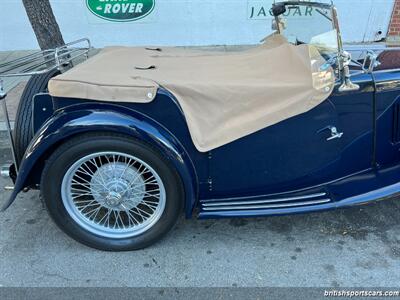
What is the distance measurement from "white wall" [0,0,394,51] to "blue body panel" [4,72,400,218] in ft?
16.0

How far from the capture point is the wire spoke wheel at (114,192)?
8.08 feet

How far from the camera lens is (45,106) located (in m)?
2.39

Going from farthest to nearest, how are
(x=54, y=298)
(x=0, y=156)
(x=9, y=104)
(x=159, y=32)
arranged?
(x=159, y=32) → (x=9, y=104) → (x=0, y=156) → (x=54, y=298)

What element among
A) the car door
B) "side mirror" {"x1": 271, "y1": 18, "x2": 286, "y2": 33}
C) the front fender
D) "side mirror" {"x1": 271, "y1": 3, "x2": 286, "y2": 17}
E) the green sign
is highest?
"side mirror" {"x1": 271, "y1": 3, "x2": 286, "y2": 17}

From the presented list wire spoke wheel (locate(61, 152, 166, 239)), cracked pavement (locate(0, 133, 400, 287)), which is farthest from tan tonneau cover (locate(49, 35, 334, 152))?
cracked pavement (locate(0, 133, 400, 287))

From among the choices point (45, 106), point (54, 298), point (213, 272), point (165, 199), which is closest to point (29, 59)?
point (45, 106)

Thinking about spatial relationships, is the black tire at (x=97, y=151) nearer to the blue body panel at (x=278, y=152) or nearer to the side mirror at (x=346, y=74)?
the blue body panel at (x=278, y=152)

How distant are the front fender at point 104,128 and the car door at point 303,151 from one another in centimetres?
26

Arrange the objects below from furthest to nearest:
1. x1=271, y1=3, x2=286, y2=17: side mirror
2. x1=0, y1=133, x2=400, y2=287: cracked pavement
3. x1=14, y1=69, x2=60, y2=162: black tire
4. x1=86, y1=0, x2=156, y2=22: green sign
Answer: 1. x1=86, y1=0, x2=156, y2=22: green sign
2. x1=271, y1=3, x2=286, y2=17: side mirror
3. x1=14, y1=69, x2=60, y2=162: black tire
4. x1=0, y1=133, x2=400, y2=287: cracked pavement

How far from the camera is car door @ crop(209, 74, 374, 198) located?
2400 millimetres

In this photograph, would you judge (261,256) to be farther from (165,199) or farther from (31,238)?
(31,238)

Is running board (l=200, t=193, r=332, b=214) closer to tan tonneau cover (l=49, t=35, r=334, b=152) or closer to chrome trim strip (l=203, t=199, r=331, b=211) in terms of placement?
chrome trim strip (l=203, t=199, r=331, b=211)

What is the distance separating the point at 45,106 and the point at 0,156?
1999 millimetres

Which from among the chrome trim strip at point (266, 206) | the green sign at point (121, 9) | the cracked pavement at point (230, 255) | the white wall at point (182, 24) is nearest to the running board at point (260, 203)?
the chrome trim strip at point (266, 206)
